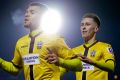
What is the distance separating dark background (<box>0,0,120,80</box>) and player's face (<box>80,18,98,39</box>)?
10.5 ft

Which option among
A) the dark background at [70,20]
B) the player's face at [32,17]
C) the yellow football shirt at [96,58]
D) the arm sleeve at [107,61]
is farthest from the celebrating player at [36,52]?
the dark background at [70,20]

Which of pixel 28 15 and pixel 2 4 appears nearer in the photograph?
pixel 28 15

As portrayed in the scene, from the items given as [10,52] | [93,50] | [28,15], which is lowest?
[10,52]

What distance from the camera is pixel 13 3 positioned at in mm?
8453

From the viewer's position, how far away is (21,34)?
822 centimetres

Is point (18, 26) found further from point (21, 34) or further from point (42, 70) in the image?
point (42, 70)

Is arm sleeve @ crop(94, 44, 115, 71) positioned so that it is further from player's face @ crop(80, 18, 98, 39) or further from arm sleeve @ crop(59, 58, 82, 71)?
arm sleeve @ crop(59, 58, 82, 71)

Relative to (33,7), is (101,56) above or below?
below

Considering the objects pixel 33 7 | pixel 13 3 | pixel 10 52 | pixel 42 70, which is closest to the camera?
pixel 42 70

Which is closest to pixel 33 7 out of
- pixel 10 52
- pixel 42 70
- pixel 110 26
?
pixel 42 70

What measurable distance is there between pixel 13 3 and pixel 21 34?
0.86 m

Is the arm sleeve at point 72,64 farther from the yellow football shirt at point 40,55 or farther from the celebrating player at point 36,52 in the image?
the yellow football shirt at point 40,55

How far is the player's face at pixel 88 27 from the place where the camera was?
4680 mm

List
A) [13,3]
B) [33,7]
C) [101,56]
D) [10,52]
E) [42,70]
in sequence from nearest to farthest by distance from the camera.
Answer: [42,70] → [33,7] → [101,56] → [10,52] → [13,3]
